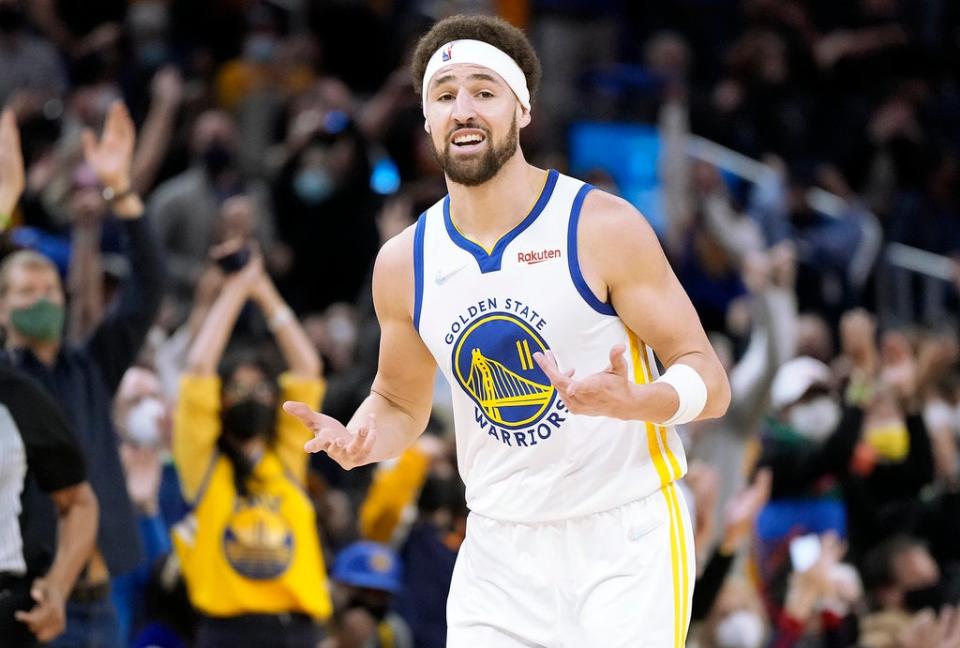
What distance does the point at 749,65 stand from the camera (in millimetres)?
14852

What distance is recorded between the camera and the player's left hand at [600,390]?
14.0 feet

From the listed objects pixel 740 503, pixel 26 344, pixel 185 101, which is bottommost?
pixel 740 503

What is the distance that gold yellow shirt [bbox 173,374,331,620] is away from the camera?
7.45m

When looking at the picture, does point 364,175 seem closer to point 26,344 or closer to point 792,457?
point 792,457

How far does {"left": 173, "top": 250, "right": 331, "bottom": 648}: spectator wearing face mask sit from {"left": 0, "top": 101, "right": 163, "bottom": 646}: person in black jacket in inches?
20.3

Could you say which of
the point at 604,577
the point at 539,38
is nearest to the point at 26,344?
the point at 604,577

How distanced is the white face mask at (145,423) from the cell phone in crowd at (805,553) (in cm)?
320

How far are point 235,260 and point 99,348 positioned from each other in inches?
40.0

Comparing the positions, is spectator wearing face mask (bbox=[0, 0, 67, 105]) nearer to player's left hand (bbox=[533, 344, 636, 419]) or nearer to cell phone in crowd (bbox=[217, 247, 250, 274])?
cell phone in crowd (bbox=[217, 247, 250, 274])

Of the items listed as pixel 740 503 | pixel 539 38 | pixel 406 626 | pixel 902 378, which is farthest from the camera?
pixel 539 38

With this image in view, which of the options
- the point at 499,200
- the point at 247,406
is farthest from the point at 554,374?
the point at 247,406

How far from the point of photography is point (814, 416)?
32.7 feet

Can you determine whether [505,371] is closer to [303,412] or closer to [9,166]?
[303,412]

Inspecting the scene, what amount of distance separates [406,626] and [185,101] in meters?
5.46
